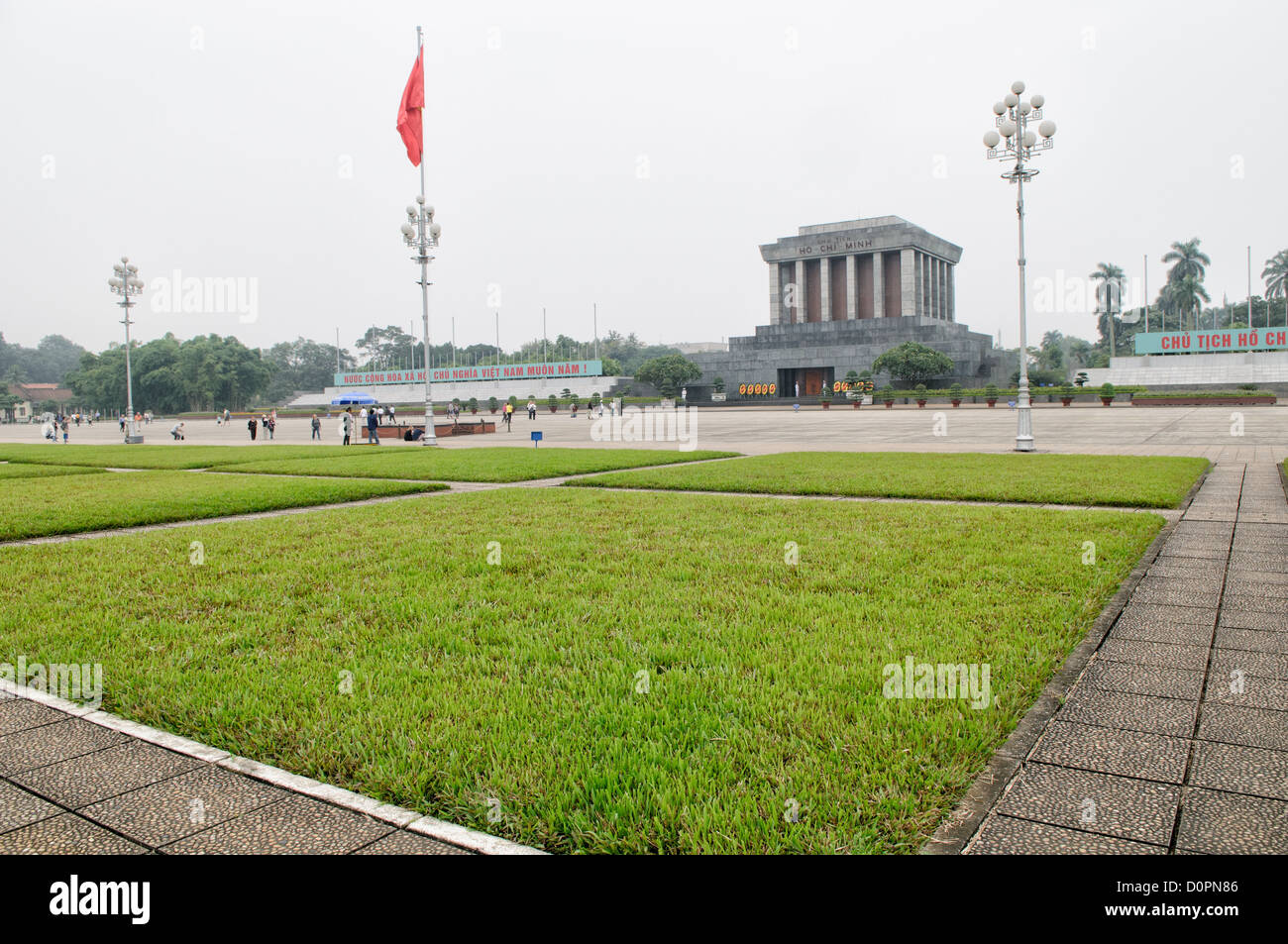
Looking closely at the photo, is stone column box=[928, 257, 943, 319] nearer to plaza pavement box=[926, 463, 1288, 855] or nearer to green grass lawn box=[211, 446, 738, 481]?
green grass lawn box=[211, 446, 738, 481]

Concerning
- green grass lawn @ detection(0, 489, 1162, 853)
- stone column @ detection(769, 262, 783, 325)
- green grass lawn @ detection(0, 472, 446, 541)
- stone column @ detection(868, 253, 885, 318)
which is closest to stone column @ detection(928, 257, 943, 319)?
stone column @ detection(868, 253, 885, 318)

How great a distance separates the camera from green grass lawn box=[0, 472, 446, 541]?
10281mm

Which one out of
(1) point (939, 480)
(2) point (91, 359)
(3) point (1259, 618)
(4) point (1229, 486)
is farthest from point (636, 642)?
(2) point (91, 359)

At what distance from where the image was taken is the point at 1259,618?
5.18 meters

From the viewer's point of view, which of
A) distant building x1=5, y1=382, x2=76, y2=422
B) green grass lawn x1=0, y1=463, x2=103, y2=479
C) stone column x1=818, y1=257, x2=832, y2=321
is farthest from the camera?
distant building x1=5, y1=382, x2=76, y2=422

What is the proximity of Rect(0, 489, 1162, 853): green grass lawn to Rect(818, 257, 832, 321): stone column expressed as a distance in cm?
8412

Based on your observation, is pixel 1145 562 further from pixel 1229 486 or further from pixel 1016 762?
pixel 1229 486

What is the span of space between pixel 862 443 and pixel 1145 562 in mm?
17845

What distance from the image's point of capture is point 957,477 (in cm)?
1360

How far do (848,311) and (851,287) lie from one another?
2.47 meters

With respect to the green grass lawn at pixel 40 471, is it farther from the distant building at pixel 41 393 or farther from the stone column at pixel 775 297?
the distant building at pixel 41 393

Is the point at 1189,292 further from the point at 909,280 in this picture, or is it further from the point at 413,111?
the point at 413,111

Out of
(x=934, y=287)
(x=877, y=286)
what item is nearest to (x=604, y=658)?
(x=877, y=286)
